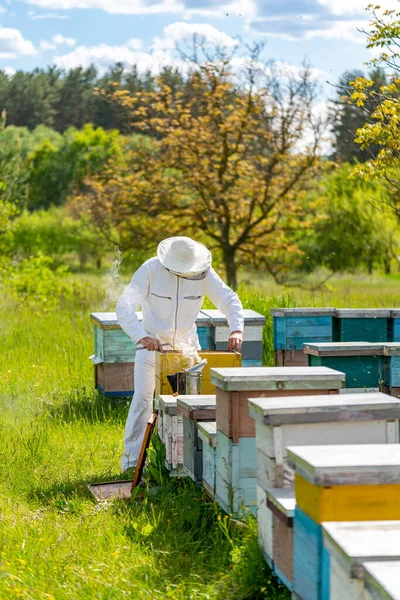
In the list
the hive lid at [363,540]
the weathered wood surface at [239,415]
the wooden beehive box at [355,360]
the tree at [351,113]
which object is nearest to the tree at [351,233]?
the tree at [351,113]

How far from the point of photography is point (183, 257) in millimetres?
5516

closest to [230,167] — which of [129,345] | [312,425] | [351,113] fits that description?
[129,345]

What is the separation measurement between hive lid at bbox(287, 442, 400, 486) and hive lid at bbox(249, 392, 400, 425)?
0.31 metres

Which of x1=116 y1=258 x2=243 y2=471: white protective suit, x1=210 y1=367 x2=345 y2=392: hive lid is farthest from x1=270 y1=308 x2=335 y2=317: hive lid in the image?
x1=210 y1=367 x2=345 y2=392: hive lid

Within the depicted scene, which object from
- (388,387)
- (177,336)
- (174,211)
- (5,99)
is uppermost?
(5,99)

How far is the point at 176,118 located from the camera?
1648 centimetres

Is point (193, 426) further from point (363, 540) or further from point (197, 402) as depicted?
point (363, 540)

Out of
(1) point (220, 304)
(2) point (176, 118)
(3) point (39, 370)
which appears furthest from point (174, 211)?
(1) point (220, 304)

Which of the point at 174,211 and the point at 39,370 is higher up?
the point at 174,211

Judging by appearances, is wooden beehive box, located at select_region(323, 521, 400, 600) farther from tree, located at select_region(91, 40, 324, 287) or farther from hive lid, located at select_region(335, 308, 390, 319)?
tree, located at select_region(91, 40, 324, 287)

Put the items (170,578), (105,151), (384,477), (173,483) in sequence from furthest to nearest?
(105,151), (173,483), (170,578), (384,477)

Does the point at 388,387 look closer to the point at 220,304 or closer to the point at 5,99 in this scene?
the point at 220,304

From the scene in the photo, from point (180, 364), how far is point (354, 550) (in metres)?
2.94

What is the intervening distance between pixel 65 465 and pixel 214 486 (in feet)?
5.84
